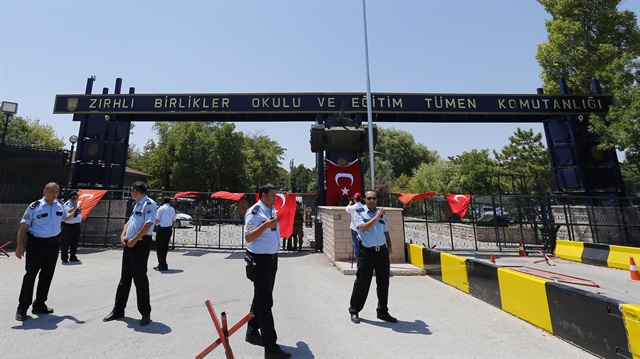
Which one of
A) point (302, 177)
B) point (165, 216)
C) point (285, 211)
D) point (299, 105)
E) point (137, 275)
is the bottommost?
point (137, 275)

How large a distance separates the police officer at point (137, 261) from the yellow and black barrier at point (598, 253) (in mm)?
12588

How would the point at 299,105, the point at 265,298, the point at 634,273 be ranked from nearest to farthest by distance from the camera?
1. the point at 265,298
2. the point at 634,273
3. the point at 299,105

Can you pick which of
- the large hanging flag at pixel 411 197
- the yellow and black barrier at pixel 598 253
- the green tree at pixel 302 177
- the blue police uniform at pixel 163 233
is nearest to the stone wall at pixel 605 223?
the yellow and black barrier at pixel 598 253

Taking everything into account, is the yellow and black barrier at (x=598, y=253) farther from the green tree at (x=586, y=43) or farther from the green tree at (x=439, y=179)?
the green tree at (x=439, y=179)

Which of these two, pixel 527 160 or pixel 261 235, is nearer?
pixel 261 235

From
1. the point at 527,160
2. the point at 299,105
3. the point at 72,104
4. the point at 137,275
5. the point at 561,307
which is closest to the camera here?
the point at 561,307

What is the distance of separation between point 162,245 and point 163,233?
35 centimetres

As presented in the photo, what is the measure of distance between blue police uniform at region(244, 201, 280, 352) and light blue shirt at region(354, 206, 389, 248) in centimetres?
151

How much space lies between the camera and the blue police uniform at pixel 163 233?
758 cm

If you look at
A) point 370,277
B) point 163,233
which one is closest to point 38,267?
point 163,233

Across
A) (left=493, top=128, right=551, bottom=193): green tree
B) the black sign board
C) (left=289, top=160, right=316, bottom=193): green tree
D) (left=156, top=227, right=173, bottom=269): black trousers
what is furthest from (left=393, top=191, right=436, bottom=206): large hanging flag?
(left=289, top=160, right=316, bottom=193): green tree

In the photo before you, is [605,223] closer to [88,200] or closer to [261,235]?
[261,235]

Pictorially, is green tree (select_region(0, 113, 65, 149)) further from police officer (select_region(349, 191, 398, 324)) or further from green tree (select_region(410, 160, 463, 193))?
green tree (select_region(410, 160, 463, 193))

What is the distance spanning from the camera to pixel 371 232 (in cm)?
424
